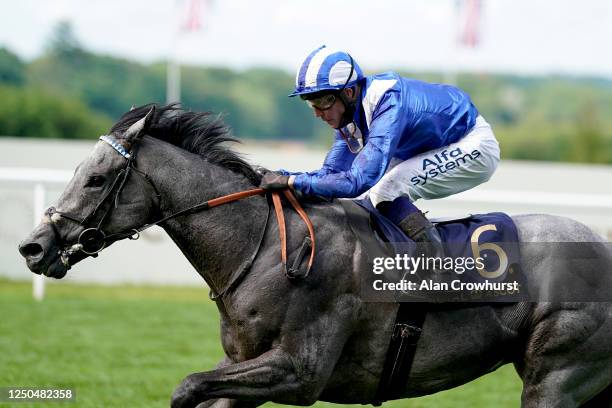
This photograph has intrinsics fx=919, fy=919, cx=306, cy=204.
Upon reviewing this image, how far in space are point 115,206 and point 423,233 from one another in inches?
53.8

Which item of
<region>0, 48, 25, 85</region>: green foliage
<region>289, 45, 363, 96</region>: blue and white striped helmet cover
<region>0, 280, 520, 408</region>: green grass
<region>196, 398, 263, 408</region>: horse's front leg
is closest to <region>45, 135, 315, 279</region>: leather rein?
<region>289, 45, 363, 96</region>: blue and white striped helmet cover

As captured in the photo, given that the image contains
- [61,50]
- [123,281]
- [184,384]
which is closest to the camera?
[184,384]

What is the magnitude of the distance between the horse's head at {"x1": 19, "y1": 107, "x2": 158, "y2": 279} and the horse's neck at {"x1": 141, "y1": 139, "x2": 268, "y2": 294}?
10 cm

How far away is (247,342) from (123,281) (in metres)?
7.47

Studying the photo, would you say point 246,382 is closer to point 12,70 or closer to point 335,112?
point 335,112

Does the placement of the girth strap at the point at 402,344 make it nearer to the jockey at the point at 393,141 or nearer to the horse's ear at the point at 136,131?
the jockey at the point at 393,141

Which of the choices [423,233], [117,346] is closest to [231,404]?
[423,233]

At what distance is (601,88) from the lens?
4016 centimetres

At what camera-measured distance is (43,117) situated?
21.6 m

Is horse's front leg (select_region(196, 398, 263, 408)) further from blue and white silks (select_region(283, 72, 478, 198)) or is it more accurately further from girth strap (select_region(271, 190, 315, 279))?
blue and white silks (select_region(283, 72, 478, 198))

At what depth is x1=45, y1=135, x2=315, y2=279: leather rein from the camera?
12.8 feet

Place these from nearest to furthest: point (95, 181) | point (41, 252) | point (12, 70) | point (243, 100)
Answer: point (41, 252) → point (95, 181) → point (12, 70) → point (243, 100)

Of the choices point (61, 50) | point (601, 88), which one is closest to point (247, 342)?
point (61, 50)

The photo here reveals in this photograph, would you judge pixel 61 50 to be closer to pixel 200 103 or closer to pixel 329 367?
pixel 200 103
